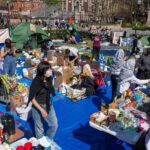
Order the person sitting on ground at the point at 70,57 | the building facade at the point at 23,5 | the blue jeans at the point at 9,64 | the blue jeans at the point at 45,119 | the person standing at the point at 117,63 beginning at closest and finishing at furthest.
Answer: the blue jeans at the point at 45,119 → the person standing at the point at 117,63 → the blue jeans at the point at 9,64 → the person sitting on ground at the point at 70,57 → the building facade at the point at 23,5

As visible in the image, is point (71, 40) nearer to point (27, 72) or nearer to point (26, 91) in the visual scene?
point (27, 72)

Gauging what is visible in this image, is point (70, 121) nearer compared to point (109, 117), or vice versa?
point (109, 117)

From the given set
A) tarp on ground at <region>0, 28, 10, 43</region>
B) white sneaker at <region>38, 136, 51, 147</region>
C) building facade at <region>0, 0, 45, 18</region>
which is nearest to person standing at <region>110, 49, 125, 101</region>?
white sneaker at <region>38, 136, 51, 147</region>

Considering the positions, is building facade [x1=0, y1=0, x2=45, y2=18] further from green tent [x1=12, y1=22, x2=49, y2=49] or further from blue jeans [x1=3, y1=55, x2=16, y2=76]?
blue jeans [x1=3, y1=55, x2=16, y2=76]

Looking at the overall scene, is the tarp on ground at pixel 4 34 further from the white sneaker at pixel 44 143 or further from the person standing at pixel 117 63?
the white sneaker at pixel 44 143

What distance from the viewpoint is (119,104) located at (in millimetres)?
5340

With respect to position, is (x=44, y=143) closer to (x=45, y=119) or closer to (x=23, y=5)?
(x=45, y=119)

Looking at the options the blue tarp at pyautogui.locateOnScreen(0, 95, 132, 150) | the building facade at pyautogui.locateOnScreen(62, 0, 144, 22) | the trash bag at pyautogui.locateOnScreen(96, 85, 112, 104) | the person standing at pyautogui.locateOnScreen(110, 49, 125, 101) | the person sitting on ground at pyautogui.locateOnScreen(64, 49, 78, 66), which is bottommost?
the blue tarp at pyautogui.locateOnScreen(0, 95, 132, 150)

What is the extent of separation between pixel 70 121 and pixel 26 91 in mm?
1685

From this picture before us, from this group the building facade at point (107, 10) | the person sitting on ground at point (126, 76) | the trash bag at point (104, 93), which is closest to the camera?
the person sitting on ground at point (126, 76)

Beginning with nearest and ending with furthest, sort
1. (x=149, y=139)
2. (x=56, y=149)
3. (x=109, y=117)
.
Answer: (x=149, y=139) → (x=56, y=149) → (x=109, y=117)

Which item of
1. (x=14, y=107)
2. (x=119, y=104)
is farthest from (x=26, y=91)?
(x=119, y=104)

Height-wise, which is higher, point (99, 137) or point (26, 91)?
point (26, 91)

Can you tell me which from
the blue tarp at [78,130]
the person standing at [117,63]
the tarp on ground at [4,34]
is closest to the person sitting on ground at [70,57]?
the blue tarp at [78,130]
